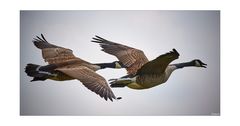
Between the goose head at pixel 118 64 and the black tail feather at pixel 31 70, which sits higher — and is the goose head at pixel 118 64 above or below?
above

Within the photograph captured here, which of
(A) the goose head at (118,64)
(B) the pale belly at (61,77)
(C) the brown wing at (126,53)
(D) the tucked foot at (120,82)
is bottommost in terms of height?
(D) the tucked foot at (120,82)

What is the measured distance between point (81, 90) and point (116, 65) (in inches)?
12.7

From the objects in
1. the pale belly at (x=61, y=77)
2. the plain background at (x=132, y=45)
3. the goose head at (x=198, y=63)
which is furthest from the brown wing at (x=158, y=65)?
the pale belly at (x=61, y=77)

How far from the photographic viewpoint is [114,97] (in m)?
3.27

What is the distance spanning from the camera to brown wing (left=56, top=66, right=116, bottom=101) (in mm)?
3143

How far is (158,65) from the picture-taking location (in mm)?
3184

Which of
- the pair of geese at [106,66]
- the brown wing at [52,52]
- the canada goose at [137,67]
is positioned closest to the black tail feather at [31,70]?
the pair of geese at [106,66]

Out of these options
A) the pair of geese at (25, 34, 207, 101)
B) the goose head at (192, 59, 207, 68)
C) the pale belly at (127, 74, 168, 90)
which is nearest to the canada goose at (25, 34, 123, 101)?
the pair of geese at (25, 34, 207, 101)

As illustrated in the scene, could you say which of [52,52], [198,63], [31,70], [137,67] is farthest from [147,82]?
[31,70]

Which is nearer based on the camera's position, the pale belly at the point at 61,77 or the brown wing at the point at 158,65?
the brown wing at the point at 158,65

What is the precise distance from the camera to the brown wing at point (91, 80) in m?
3.14

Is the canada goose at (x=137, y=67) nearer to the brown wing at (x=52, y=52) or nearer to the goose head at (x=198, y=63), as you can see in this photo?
the goose head at (x=198, y=63)

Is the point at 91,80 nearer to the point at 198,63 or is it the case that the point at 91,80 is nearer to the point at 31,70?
the point at 31,70
